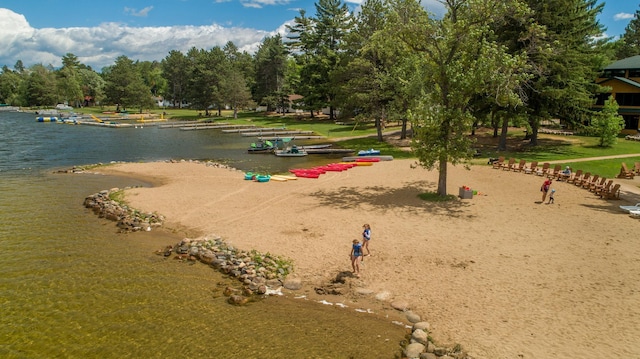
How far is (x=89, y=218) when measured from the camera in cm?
2561

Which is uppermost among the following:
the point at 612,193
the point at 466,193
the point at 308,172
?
the point at 612,193

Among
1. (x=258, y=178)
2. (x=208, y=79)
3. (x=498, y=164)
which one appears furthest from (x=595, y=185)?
(x=208, y=79)

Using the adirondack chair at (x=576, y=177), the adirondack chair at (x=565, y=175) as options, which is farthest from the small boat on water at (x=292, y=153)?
the adirondack chair at (x=576, y=177)

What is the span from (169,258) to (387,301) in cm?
1052

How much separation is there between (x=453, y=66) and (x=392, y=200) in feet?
30.4

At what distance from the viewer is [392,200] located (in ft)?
89.5

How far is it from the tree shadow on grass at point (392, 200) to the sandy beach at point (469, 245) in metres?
0.11

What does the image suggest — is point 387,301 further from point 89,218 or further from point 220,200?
point 89,218

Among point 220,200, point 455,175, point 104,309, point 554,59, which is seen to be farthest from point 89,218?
point 554,59

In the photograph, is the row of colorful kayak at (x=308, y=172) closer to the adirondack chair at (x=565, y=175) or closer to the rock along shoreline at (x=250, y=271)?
the rock along shoreline at (x=250, y=271)

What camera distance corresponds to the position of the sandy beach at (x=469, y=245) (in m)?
13.2

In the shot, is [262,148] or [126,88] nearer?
[262,148]

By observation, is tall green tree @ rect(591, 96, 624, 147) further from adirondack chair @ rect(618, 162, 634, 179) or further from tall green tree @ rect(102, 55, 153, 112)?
tall green tree @ rect(102, 55, 153, 112)

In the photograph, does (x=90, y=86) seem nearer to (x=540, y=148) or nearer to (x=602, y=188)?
(x=540, y=148)
